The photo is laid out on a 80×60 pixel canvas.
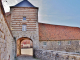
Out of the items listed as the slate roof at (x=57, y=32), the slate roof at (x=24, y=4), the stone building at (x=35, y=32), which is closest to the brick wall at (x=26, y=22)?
the stone building at (x=35, y=32)

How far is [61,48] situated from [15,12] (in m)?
9.36

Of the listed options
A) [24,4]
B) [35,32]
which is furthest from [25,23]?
[24,4]

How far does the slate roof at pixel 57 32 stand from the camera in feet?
49.3

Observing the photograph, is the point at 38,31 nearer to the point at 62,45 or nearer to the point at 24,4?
the point at 24,4

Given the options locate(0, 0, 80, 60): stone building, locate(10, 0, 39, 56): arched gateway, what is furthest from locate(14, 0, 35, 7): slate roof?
locate(10, 0, 39, 56): arched gateway

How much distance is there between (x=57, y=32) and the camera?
53.0ft

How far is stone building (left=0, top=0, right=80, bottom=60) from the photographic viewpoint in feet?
42.1

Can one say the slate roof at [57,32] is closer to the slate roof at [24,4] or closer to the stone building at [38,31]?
the stone building at [38,31]

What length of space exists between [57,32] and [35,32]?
5.04 metres

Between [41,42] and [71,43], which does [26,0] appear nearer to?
[41,42]

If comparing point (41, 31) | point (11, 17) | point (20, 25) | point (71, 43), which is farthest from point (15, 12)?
point (71, 43)

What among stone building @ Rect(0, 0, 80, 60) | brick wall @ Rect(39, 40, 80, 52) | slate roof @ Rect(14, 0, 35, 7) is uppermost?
slate roof @ Rect(14, 0, 35, 7)

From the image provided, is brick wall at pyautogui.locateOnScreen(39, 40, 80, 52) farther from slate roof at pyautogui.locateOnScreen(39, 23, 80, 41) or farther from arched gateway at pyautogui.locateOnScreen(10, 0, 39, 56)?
arched gateway at pyautogui.locateOnScreen(10, 0, 39, 56)

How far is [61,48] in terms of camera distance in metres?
14.8
